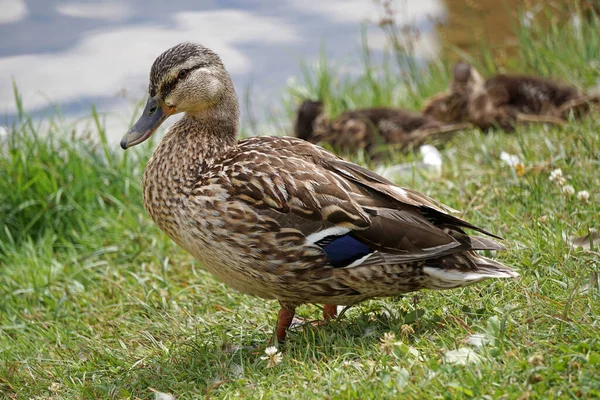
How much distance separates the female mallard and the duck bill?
0.84 feet

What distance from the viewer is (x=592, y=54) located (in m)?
7.00

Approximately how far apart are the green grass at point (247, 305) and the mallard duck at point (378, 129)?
0.97ft

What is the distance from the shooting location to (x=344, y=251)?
3.06 meters

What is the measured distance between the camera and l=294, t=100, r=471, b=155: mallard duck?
619cm

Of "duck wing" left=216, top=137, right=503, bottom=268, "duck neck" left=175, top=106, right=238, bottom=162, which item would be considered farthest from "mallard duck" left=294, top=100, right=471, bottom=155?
"duck wing" left=216, top=137, right=503, bottom=268

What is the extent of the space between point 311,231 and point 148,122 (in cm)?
96

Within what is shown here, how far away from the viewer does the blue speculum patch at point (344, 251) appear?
305 centimetres

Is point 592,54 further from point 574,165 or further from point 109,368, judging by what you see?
point 109,368

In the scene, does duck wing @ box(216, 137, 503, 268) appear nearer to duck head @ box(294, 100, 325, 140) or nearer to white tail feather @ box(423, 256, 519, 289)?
white tail feather @ box(423, 256, 519, 289)

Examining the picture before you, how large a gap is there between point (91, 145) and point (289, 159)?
110 inches

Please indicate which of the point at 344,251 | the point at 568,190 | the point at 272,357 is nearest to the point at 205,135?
the point at 344,251

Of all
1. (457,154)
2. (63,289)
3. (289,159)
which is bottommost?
(63,289)

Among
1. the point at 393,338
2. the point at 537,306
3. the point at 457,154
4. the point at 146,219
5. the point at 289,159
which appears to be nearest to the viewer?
the point at 393,338

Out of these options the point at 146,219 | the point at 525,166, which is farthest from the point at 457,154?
the point at 146,219
